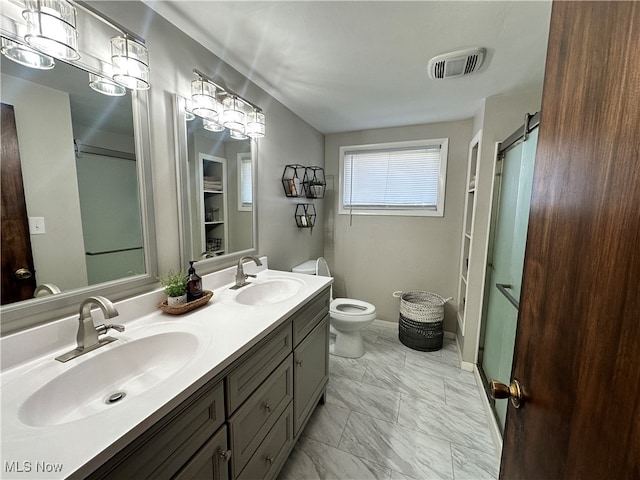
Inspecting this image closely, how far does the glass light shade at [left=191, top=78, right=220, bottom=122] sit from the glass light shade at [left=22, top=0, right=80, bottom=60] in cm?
47

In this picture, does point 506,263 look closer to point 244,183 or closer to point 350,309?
point 350,309

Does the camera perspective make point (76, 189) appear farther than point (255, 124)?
No

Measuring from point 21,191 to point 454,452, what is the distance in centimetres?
226

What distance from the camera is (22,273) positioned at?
2.77 feet

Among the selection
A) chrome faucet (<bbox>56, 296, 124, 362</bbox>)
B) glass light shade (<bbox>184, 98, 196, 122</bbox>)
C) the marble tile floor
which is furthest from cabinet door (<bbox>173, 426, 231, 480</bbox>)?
glass light shade (<bbox>184, 98, 196, 122</bbox>)

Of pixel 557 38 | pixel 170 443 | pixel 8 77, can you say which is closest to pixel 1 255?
pixel 8 77

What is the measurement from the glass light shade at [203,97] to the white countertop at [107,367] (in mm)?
928

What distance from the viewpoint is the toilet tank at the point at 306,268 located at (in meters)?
2.39

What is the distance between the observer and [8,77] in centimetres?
79

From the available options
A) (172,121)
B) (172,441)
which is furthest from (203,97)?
(172,441)

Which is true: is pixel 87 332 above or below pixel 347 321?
above

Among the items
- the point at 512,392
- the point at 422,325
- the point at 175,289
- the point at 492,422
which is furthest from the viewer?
the point at 422,325

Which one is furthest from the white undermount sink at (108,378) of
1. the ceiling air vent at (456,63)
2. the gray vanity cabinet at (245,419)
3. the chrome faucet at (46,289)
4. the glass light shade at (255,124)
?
the ceiling air vent at (456,63)

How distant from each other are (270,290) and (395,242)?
166 centimetres
